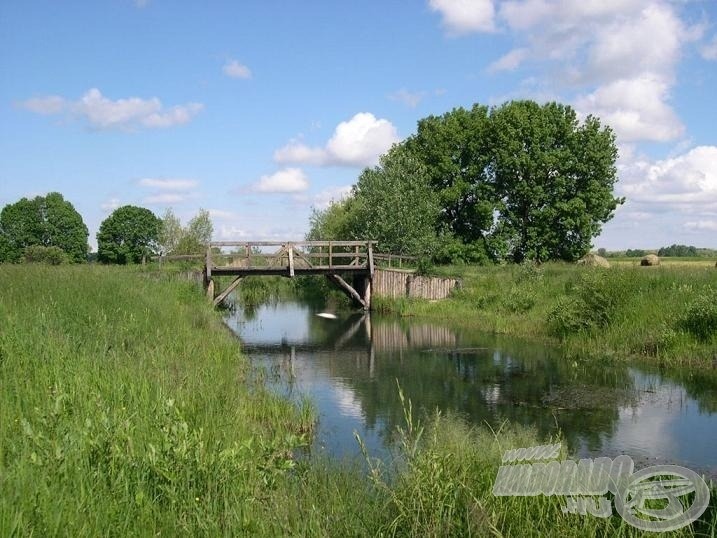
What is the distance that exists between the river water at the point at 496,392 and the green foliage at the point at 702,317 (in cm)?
162

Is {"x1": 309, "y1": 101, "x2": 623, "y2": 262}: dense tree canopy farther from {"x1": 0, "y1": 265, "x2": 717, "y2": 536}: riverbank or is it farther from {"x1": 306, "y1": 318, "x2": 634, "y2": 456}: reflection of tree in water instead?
{"x1": 0, "y1": 265, "x2": 717, "y2": 536}: riverbank

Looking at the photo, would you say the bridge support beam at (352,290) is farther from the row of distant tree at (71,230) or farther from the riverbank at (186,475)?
the row of distant tree at (71,230)

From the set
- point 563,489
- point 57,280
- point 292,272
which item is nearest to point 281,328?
point 292,272

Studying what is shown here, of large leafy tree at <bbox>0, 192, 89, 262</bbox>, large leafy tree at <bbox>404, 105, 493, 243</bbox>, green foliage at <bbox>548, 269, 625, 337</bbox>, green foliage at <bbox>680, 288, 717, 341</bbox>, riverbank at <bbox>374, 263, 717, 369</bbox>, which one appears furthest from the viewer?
large leafy tree at <bbox>0, 192, 89, 262</bbox>

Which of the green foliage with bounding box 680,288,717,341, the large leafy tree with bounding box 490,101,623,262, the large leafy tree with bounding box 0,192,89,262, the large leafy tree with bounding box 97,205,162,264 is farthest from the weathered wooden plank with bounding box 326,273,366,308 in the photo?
the large leafy tree with bounding box 0,192,89,262

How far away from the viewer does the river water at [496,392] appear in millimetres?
10445

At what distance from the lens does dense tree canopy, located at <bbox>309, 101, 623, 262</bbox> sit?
37875 mm

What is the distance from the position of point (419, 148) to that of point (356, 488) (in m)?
38.5

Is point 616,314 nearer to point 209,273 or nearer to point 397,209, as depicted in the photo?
point 209,273

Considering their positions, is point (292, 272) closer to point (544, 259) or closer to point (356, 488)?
point (544, 259)

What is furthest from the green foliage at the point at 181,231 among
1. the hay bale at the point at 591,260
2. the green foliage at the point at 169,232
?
the hay bale at the point at 591,260

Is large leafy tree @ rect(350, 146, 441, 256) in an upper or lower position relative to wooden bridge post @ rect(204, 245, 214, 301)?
upper

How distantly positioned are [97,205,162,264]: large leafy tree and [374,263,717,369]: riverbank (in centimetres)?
4108

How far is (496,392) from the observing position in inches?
560
